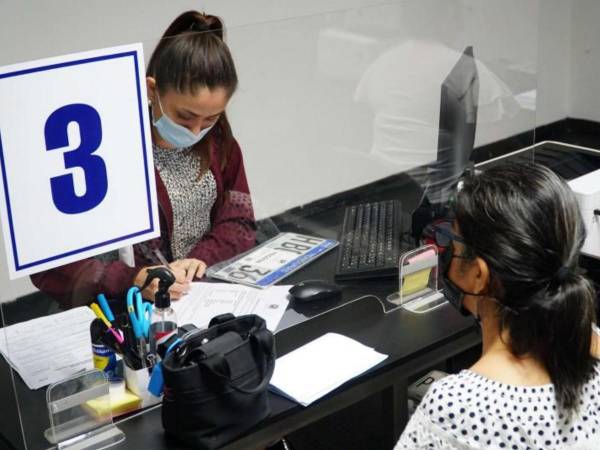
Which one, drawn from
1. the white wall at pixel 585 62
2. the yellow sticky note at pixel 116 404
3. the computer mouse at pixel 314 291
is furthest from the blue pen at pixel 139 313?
the white wall at pixel 585 62

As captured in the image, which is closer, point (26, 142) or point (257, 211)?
point (26, 142)

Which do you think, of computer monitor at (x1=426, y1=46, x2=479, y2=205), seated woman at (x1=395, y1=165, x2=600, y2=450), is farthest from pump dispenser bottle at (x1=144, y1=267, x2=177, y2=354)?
computer monitor at (x1=426, y1=46, x2=479, y2=205)

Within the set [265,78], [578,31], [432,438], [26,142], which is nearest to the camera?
[432,438]

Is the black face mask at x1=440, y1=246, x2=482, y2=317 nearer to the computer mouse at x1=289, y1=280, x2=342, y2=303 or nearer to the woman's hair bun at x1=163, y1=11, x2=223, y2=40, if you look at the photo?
the computer mouse at x1=289, y1=280, x2=342, y2=303

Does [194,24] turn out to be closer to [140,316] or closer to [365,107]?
[365,107]

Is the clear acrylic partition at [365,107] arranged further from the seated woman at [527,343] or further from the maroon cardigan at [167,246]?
the seated woman at [527,343]

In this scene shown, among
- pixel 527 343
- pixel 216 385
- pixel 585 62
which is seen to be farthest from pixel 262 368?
pixel 585 62

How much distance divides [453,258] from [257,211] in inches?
22.2

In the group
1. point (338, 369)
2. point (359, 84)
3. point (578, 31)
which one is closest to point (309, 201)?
point (359, 84)

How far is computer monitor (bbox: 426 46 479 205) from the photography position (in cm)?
205

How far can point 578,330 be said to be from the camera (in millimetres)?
1294

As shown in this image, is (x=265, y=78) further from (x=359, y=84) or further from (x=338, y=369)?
(x=338, y=369)

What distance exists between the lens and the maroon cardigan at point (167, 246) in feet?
5.02

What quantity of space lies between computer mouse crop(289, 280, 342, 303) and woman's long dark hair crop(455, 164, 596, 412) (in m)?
0.56
